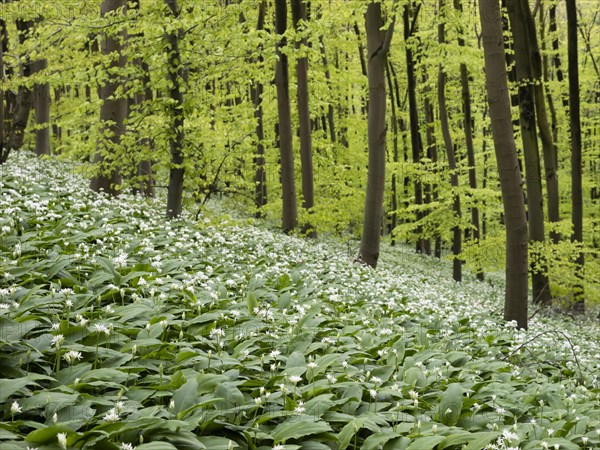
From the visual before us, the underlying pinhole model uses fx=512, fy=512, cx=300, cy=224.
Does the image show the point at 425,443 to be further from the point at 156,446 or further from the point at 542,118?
the point at 542,118

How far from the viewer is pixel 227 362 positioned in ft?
12.9

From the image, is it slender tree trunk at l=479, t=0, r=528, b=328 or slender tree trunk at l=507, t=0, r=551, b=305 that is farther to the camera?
slender tree trunk at l=507, t=0, r=551, b=305

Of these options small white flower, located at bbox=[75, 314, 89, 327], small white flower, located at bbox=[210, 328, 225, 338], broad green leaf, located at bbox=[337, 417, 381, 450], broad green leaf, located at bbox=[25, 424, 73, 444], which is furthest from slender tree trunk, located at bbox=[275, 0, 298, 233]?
broad green leaf, located at bbox=[25, 424, 73, 444]

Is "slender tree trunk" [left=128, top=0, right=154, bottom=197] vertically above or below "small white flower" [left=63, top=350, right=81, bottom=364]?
above

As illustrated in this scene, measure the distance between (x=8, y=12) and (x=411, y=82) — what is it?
15236mm

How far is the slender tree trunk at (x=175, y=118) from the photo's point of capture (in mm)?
9281

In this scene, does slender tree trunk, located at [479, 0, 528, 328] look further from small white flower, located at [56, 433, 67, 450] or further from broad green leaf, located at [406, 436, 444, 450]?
small white flower, located at [56, 433, 67, 450]

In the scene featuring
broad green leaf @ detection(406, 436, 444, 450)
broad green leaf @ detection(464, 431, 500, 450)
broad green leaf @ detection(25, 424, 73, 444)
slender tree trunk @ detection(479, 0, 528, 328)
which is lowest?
broad green leaf @ detection(464, 431, 500, 450)

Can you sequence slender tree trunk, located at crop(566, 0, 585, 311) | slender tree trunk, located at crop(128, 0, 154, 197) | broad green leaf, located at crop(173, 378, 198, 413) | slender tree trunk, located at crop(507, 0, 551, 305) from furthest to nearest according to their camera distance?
slender tree trunk, located at crop(566, 0, 585, 311), slender tree trunk, located at crop(507, 0, 551, 305), slender tree trunk, located at crop(128, 0, 154, 197), broad green leaf, located at crop(173, 378, 198, 413)

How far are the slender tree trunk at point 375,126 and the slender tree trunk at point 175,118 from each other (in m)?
4.98

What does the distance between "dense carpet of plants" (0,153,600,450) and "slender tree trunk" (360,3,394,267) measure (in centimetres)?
501

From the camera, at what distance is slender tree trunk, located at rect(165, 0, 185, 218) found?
928cm

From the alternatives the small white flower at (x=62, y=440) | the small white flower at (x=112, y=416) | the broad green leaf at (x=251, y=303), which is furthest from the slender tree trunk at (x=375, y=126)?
the small white flower at (x=62, y=440)

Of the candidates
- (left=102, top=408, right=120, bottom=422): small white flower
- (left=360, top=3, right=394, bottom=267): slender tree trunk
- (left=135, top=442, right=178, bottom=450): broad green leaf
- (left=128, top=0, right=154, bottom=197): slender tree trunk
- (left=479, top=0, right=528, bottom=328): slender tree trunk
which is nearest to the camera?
(left=135, top=442, right=178, bottom=450): broad green leaf
